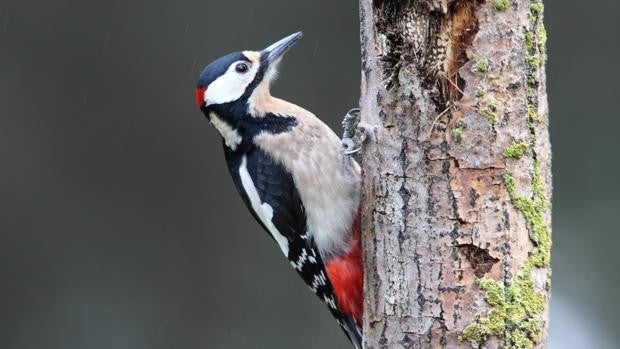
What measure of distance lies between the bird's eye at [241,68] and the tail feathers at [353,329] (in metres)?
0.87

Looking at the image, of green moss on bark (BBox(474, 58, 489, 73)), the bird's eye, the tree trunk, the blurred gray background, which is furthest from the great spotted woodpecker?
the blurred gray background

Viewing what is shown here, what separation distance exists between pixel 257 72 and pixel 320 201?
496 mm

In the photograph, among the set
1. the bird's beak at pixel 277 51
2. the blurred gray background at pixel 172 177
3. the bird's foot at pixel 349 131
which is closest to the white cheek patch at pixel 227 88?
the bird's beak at pixel 277 51

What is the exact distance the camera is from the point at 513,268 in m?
2.18

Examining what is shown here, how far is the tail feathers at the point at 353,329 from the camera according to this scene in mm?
3059

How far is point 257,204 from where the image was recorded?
10.4 ft

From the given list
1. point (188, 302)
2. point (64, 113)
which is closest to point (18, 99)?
point (64, 113)

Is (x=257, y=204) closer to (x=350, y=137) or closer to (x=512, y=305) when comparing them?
(x=350, y=137)

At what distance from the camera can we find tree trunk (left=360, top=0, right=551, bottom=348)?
Answer: 218 cm

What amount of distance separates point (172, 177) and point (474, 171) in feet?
9.28

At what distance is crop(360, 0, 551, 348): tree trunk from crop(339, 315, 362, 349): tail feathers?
2.60 feet

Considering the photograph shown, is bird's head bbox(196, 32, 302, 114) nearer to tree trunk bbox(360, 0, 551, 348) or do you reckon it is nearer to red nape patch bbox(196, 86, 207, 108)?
red nape patch bbox(196, 86, 207, 108)

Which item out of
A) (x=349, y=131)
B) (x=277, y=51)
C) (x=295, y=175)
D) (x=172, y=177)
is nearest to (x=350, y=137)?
(x=349, y=131)

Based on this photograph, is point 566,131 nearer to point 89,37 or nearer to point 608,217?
point 608,217
